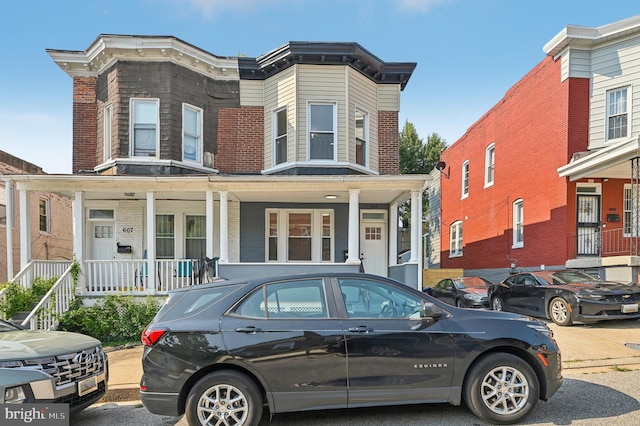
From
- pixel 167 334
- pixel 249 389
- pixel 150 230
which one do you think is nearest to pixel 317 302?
pixel 249 389

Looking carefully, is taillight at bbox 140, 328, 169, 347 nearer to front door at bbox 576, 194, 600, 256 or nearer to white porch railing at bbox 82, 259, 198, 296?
white porch railing at bbox 82, 259, 198, 296

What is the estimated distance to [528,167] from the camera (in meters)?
15.1

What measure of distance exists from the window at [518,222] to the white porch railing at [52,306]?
48.9ft

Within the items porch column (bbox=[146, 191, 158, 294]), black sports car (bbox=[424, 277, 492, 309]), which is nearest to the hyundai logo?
porch column (bbox=[146, 191, 158, 294])

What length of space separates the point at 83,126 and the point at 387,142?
9.55m

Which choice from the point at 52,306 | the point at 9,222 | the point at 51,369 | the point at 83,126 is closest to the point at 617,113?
the point at 51,369

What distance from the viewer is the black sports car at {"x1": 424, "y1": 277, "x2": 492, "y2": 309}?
12.2m

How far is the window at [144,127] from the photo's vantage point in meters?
11.9

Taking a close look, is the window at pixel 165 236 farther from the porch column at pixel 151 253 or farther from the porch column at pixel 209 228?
the porch column at pixel 209 228

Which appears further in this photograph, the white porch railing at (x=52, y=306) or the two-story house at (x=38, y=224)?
the two-story house at (x=38, y=224)

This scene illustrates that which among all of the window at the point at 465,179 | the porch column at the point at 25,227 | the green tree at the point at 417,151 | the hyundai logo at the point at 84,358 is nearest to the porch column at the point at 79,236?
the porch column at the point at 25,227

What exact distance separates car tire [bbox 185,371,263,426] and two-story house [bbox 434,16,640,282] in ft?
35.1

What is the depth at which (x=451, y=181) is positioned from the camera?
2380 cm

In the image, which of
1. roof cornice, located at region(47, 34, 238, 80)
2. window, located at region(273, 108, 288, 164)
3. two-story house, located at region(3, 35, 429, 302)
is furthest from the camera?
window, located at region(273, 108, 288, 164)
